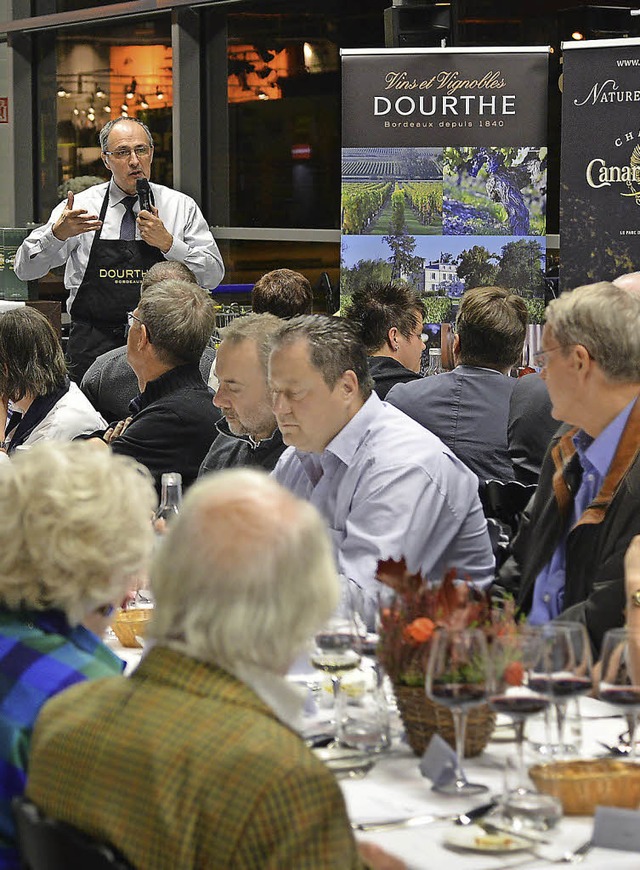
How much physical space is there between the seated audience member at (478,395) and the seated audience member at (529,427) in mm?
226

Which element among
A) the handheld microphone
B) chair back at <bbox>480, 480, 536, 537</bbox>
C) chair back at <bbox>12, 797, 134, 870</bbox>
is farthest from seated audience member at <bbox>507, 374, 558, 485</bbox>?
the handheld microphone

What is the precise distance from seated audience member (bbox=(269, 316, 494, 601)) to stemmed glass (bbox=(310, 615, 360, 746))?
896mm

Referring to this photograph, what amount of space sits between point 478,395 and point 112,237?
3.55m

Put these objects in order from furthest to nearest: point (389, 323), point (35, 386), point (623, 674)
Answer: point (389, 323) → point (35, 386) → point (623, 674)

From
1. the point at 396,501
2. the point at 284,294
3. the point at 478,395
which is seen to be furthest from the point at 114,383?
the point at 396,501

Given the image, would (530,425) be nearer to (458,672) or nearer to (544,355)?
(544,355)

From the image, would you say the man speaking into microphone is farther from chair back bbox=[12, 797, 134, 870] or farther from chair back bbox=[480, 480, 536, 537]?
chair back bbox=[12, 797, 134, 870]

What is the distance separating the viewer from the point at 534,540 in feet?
11.2

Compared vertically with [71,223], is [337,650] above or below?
below

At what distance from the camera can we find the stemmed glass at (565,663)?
212 centimetres

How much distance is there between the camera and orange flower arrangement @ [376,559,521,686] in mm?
2262

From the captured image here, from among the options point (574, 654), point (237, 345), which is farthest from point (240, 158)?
point (574, 654)

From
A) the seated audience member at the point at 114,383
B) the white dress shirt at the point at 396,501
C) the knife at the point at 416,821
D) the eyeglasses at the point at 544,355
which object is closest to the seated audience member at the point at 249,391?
the white dress shirt at the point at 396,501

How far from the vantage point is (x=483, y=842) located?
1.92 metres
